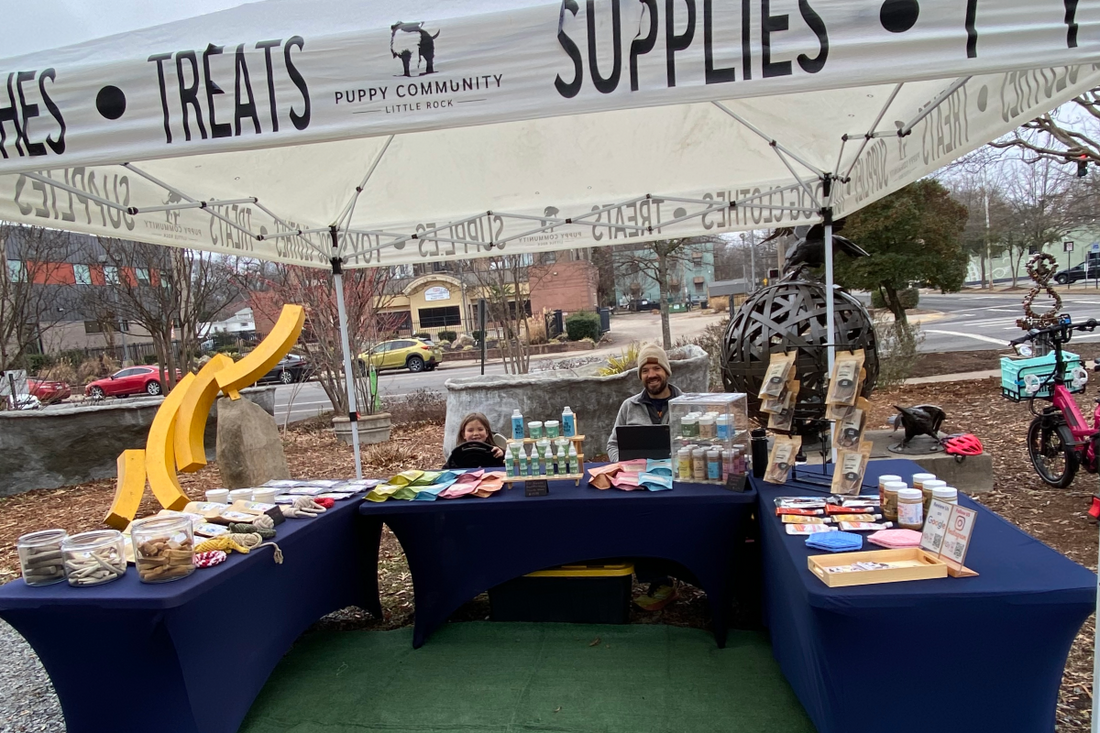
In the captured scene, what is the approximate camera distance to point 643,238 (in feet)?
16.5

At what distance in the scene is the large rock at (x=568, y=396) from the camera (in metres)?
7.22

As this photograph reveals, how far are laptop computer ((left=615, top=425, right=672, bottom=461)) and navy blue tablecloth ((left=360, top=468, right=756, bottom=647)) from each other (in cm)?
Answer: 45

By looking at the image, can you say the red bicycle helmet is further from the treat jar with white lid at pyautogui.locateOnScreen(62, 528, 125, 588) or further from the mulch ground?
the treat jar with white lid at pyautogui.locateOnScreen(62, 528, 125, 588)

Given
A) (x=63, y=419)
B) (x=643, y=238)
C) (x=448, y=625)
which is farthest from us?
(x=63, y=419)

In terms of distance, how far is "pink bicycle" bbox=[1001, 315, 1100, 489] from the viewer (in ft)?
15.4

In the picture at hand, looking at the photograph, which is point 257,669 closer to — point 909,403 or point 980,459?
point 980,459

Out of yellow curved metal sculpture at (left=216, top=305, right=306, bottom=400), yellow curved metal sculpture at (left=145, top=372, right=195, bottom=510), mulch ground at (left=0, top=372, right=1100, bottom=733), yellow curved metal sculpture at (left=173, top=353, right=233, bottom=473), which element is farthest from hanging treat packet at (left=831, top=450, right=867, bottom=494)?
yellow curved metal sculpture at (left=173, top=353, right=233, bottom=473)

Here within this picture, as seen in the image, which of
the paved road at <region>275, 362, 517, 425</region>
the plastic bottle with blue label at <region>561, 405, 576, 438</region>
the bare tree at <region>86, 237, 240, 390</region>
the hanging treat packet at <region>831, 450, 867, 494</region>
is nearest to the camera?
the hanging treat packet at <region>831, 450, 867, 494</region>

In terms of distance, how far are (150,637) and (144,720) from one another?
40cm

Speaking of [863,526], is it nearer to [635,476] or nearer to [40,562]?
[635,476]

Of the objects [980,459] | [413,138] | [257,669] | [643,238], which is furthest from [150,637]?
[980,459]

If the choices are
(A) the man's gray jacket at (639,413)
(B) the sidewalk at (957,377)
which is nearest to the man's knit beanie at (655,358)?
(A) the man's gray jacket at (639,413)

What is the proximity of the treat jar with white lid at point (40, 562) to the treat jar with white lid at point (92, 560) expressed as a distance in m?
0.04

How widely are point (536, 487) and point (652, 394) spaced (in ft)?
4.57
